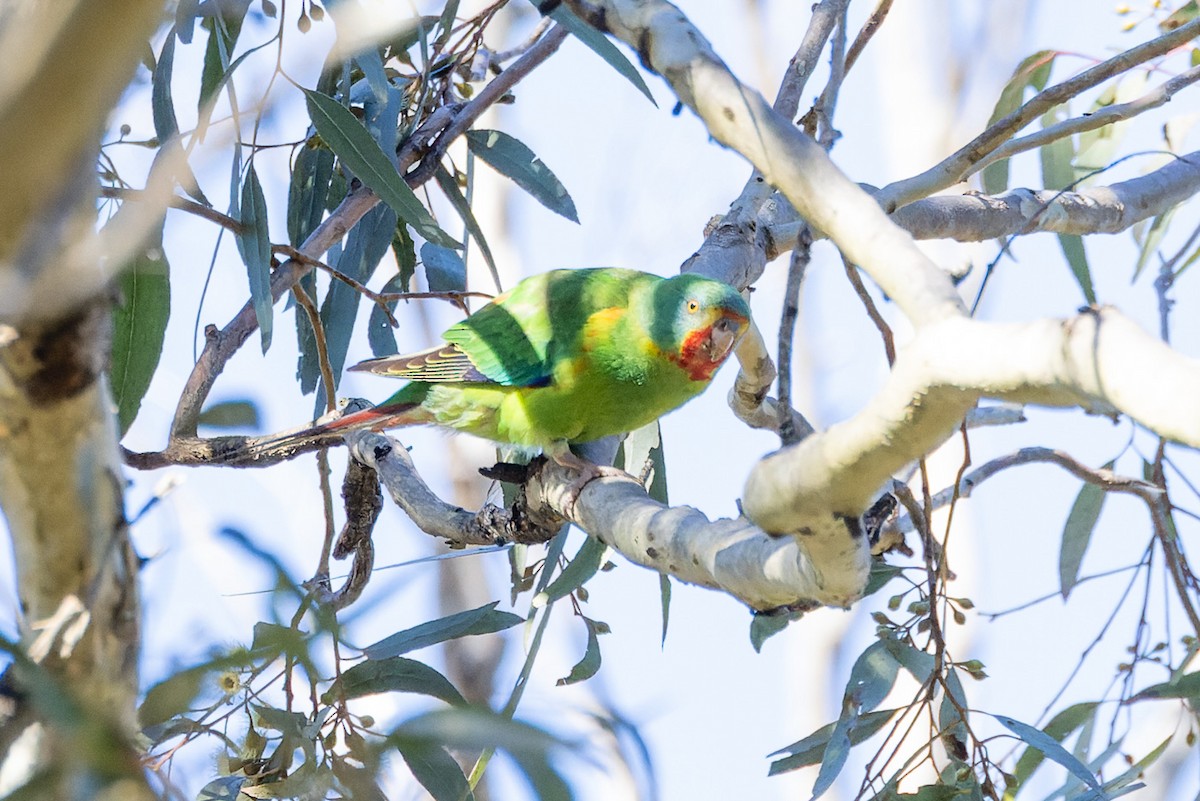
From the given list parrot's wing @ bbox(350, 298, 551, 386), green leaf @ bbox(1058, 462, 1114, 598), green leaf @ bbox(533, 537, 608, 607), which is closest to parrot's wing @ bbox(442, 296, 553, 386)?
parrot's wing @ bbox(350, 298, 551, 386)

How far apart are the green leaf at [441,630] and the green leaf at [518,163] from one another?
987 millimetres

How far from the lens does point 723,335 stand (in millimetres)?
2322

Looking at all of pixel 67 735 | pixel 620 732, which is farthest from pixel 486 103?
pixel 67 735

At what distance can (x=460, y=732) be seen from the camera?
36.4 inches

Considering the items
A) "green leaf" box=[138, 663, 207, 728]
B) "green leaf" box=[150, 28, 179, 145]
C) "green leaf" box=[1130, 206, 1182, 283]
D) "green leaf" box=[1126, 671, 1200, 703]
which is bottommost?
"green leaf" box=[138, 663, 207, 728]

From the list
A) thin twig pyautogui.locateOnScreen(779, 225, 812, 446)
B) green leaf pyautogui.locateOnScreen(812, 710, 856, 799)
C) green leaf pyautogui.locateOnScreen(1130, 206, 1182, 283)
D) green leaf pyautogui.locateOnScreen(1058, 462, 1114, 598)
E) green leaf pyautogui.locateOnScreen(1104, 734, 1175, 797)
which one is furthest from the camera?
green leaf pyautogui.locateOnScreen(1130, 206, 1182, 283)

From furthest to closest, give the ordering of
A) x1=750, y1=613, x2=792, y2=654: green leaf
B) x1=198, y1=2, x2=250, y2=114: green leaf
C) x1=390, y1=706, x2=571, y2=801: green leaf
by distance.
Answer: x1=198, y1=2, x2=250, y2=114: green leaf
x1=750, y1=613, x2=792, y2=654: green leaf
x1=390, y1=706, x2=571, y2=801: green leaf

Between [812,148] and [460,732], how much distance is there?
61 centimetres

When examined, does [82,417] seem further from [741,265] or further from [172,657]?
[741,265]

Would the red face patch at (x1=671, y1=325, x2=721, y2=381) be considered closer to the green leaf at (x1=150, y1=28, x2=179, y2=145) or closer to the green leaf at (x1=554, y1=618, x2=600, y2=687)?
the green leaf at (x1=554, y1=618, x2=600, y2=687)

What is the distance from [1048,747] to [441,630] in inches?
40.1

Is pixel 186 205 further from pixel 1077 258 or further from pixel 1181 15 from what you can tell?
pixel 1181 15

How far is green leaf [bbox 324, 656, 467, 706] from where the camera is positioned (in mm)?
1963

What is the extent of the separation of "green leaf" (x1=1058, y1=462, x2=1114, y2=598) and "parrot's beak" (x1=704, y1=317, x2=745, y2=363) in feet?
2.82
